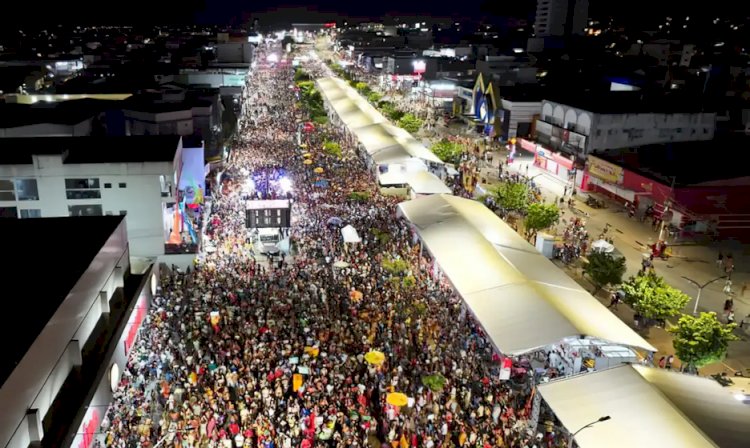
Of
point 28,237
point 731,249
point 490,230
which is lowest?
point 731,249

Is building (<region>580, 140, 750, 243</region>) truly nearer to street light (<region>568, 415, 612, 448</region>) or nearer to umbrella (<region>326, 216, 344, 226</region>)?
umbrella (<region>326, 216, 344, 226</region>)

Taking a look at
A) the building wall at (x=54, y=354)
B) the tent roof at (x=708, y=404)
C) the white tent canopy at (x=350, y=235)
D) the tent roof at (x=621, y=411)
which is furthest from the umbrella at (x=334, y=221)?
the tent roof at (x=708, y=404)

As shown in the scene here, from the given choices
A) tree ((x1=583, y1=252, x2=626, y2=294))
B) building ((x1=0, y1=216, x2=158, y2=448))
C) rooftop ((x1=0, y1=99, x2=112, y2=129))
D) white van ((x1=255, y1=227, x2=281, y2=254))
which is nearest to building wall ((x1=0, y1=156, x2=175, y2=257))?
white van ((x1=255, y1=227, x2=281, y2=254))

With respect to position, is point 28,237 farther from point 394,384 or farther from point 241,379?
point 394,384

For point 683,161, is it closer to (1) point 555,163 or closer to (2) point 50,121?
(1) point 555,163

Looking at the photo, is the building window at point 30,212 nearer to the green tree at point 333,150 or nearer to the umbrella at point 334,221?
the umbrella at point 334,221

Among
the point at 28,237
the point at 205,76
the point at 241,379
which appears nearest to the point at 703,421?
the point at 241,379
